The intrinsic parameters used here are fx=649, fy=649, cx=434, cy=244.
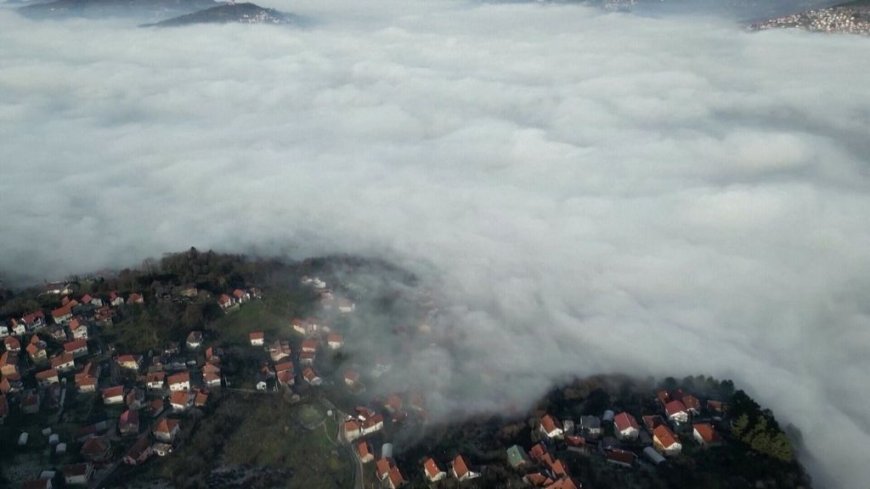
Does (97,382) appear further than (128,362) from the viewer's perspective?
No

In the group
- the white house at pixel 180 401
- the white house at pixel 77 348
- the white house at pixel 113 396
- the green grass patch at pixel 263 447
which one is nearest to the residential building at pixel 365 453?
the green grass patch at pixel 263 447

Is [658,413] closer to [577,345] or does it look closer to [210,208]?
[577,345]

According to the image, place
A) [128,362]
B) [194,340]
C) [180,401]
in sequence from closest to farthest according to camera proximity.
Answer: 1. [180,401]
2. [128,362]
3. [194,340]

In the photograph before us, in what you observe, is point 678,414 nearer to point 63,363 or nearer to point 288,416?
point 288,416

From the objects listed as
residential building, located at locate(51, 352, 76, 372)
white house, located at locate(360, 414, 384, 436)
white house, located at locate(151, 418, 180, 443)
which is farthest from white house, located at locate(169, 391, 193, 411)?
white house, located at locate(360, 414, 384, 436)

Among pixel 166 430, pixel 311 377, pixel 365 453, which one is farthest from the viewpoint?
pixel 311 377

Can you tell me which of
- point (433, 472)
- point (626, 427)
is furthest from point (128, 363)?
point (626, 427)
